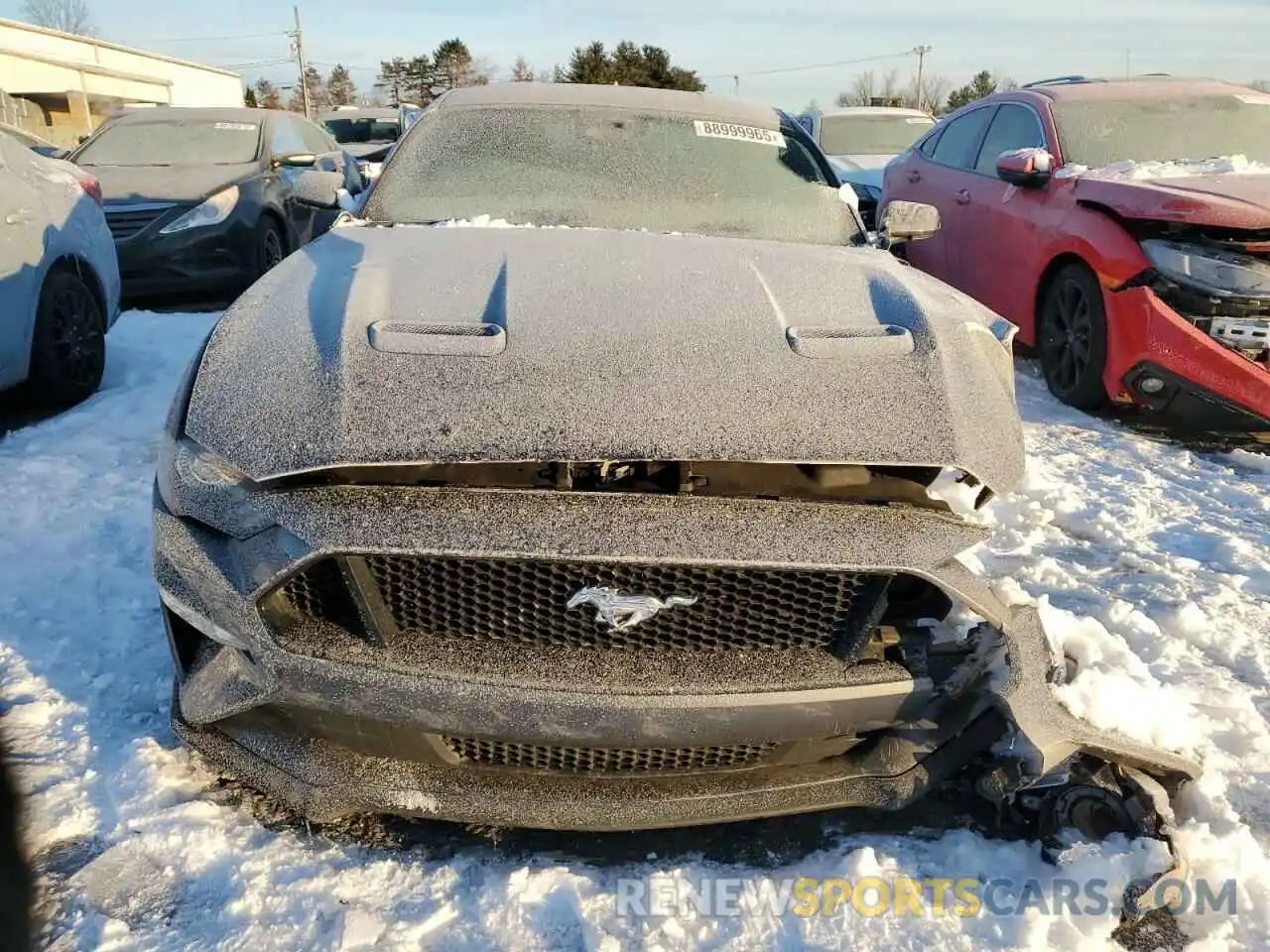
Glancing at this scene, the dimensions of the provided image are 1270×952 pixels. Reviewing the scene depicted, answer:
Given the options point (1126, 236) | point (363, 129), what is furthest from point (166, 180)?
point (363, 129)

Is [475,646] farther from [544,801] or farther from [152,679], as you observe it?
[152,679]

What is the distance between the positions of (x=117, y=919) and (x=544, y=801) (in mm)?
836

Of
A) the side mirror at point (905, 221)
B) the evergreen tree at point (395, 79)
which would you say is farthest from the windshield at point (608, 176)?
the evergreen tree at point (395, 79)

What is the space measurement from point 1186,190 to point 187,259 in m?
6.51

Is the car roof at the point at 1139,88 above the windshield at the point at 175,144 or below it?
above

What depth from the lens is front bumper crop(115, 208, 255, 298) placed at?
7.30 metres

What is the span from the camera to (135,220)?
24.5 feet

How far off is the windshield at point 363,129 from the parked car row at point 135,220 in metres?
7.12

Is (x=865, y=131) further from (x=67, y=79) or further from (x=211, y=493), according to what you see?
(x=67, y=79)

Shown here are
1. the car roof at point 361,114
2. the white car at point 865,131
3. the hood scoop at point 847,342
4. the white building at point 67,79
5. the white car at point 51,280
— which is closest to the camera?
the hood scoop at point 847,342

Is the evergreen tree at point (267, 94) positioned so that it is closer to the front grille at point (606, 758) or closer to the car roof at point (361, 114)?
the car roof at point (361, 114)

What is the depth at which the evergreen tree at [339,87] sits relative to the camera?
69556mm

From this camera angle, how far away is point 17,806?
2162 mm

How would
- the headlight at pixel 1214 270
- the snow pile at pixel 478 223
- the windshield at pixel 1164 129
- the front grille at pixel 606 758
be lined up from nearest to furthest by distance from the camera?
the front grille at pixel 606 758
the snow pile at pixel 478 223
the headlight at pixel 1214 270
the windshield at pixel 1164 129
